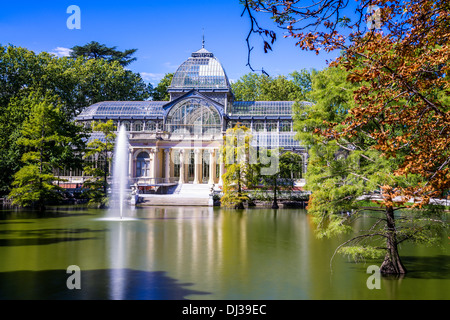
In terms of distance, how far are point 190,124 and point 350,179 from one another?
39.4m

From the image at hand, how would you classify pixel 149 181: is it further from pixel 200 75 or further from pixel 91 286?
pixel 91 286

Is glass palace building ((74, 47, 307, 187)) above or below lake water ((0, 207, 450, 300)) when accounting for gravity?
above

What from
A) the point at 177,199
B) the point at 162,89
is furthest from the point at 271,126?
the point at 162,89

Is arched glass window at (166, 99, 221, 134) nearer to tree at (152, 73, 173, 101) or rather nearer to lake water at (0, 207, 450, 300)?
tree at (152, 73, 173, 101)

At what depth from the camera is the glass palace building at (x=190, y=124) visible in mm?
51219

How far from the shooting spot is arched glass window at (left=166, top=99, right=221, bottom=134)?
52.8 m

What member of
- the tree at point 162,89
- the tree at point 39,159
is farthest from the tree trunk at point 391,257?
the tree at point 162,89

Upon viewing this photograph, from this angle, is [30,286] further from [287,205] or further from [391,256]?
[287,205]

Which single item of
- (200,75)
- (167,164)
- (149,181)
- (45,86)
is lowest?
(149,181)

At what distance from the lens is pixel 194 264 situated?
15.4m

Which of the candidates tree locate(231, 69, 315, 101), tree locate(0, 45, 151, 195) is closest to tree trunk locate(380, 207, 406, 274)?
tree locate(0, 45, 151, 195)

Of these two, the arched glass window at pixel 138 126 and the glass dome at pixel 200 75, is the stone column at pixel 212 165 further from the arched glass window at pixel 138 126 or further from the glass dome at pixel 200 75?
the arched glass window at pixel 138 126
